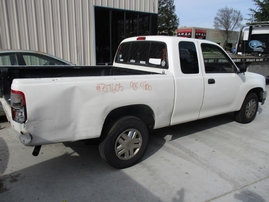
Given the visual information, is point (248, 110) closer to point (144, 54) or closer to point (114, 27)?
point (144, 54)

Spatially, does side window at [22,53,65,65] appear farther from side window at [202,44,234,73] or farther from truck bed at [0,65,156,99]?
side window at [202,44,234,73]

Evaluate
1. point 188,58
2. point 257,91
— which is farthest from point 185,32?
point 188,58

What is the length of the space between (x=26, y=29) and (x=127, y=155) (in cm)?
656

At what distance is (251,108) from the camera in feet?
17.9

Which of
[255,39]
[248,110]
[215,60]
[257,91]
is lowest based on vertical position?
[248,110]

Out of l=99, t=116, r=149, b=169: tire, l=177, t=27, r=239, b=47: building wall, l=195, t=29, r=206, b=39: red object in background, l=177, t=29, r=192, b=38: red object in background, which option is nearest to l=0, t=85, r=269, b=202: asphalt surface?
l=99, t=116, r=149, b=169: tire

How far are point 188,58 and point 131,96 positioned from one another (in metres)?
1.42

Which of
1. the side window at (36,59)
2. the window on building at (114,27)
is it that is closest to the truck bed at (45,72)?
the side window at (36,59)

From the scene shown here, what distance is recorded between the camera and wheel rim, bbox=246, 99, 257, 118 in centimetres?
535

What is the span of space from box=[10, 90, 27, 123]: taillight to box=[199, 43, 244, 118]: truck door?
117 inches

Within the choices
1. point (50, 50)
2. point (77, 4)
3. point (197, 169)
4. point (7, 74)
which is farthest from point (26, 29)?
point (197, 169)

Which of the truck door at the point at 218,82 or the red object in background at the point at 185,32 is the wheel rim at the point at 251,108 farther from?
the red object in background at the point at 185,32

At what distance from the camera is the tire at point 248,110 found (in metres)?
5.25

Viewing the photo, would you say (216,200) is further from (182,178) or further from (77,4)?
(77,4)
